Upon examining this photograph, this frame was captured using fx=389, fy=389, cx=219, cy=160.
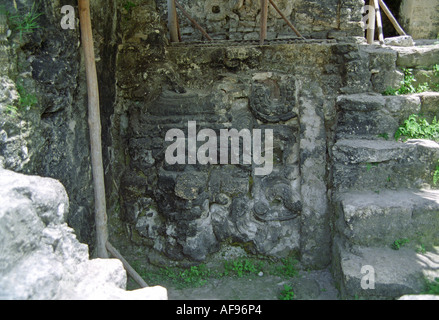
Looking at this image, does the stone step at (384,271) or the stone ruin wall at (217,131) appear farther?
the stone ruin wall at (217,131)

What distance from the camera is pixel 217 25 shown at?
638cm

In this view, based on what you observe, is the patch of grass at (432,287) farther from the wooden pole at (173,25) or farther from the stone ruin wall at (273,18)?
the stone ruin wall at (273,18)

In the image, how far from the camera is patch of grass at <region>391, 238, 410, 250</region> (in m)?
3.34

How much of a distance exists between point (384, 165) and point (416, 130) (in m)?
0.59

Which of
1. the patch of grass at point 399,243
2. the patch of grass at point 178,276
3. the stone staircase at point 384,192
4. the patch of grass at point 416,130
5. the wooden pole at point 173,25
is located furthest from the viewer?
the wooden pole at point 173,25

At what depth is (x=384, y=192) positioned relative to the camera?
366 centimetres

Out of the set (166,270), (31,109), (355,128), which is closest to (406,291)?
(355,128)

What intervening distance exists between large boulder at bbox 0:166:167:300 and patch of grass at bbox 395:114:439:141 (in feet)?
9.85

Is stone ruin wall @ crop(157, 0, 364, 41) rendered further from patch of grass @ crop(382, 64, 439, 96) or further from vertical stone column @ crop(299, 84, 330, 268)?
vertical stone column @ crop(299, 84, 330, 268)

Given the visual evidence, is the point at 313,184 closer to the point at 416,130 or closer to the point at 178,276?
the point at 416,130

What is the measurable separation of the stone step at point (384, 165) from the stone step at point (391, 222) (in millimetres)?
310

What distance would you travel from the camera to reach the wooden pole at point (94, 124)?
334 centimetres

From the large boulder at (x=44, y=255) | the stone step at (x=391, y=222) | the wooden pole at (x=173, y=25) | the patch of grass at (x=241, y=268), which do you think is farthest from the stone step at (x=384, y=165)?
the wooden pole at (x=173, y=25)

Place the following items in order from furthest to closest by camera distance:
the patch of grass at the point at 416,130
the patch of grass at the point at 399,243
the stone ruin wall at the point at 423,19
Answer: the stone ruin wall at the point at 423,19, the patch of grass at the point at 416,130, the patch of grass at the point at 399,243
